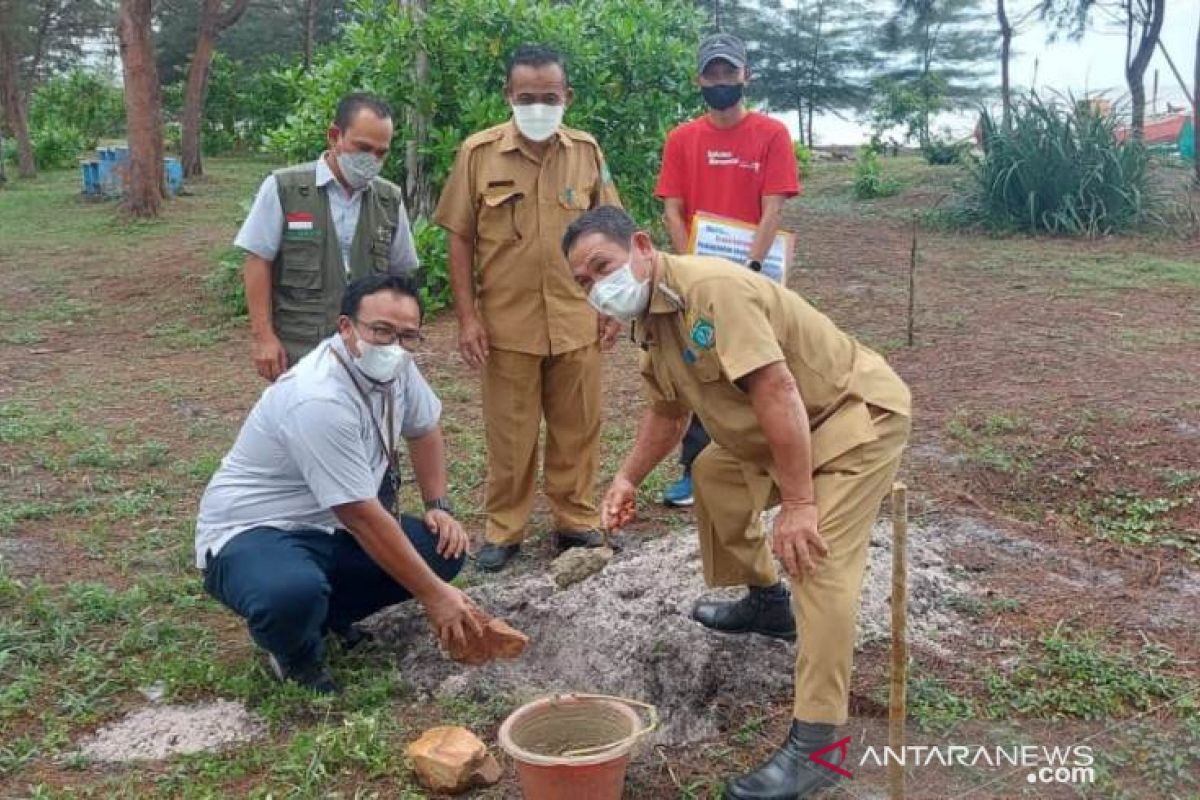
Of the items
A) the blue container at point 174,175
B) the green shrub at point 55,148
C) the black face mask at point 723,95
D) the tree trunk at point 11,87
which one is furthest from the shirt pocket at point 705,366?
the green shrub at point 55,148

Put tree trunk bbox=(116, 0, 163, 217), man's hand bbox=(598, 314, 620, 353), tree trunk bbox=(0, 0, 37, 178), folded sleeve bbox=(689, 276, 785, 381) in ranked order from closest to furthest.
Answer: folded sleeve bbox=(689, 276, 785, 381) < man's hand bbox=(598, 314, 620, 353) < tree trunk bbox=(116, 0, 163, 217) < tree trunk bbox=(0, 0, 37, 178)

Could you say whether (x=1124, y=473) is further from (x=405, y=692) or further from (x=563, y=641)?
(x=405, y=692)

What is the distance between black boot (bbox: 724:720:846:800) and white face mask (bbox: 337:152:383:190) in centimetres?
207

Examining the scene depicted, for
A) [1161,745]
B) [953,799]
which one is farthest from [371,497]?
[1161,745]

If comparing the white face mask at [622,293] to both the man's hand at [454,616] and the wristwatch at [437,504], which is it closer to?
the man's hand at [454,616]

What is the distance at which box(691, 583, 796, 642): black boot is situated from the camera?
3195mm

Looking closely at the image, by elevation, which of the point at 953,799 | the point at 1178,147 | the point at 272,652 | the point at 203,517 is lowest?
the point at 953,799

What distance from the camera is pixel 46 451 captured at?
17.3 ft

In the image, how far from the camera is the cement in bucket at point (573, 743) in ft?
7.45

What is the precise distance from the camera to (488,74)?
728 cm

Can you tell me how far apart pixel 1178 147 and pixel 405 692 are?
16290 millimetres

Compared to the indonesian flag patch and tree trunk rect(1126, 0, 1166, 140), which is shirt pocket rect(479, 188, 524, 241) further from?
tree trunk rect(1126, 0, 1166, 140)

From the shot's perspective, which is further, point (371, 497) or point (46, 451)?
point (46, 451)

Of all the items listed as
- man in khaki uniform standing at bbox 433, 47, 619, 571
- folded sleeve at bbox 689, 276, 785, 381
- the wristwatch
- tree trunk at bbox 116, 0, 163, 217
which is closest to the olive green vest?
man in khaki uniform standing at bbox 433, 47, 619, 571
